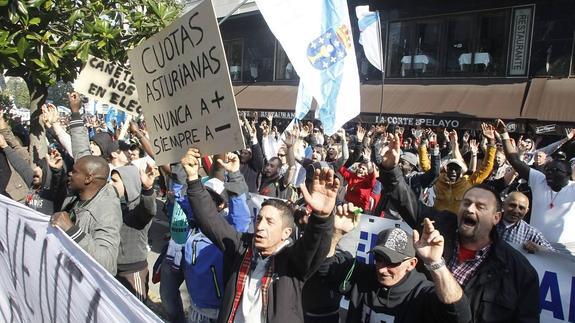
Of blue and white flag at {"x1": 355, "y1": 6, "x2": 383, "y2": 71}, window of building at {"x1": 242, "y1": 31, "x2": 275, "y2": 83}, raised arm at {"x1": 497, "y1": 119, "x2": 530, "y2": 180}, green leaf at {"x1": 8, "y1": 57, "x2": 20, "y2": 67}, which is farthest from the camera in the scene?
window of building at {"x1": 242, "y1": 31, "x2": 275, "y2": 83}

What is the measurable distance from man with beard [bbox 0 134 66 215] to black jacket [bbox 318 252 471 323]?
2.79m

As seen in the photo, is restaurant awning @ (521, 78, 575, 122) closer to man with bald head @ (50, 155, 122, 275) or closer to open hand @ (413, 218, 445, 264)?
open hand @ (413, 218, 445, 264)

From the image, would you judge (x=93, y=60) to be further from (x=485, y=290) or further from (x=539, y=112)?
(x=539, y=112)

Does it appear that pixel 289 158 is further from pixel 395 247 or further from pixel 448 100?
pixel 448 100

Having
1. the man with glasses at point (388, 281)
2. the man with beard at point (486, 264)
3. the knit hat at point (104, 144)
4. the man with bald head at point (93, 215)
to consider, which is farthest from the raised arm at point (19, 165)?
the man with beard at point (486, 264)

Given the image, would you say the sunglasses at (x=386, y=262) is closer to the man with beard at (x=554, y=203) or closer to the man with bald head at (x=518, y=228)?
the man with bald head at (x=518, y=228)

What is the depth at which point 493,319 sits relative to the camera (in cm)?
227

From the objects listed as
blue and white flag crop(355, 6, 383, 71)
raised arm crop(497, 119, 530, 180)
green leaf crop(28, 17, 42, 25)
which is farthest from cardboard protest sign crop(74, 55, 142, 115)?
blue and white flag crop(355, 6, 383, 71)

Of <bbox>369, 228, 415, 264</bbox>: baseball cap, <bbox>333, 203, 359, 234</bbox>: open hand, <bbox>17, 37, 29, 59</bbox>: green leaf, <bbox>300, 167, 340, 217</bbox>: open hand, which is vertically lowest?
<bbox>369, 228, 415, 264</bbox>: baseball cap

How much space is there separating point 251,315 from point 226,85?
120 cm

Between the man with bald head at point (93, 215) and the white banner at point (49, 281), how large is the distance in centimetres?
10

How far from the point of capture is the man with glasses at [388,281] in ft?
6.87

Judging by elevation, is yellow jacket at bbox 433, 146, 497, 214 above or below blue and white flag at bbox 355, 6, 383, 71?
below

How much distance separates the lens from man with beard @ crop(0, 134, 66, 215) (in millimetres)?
4168
